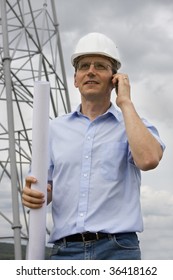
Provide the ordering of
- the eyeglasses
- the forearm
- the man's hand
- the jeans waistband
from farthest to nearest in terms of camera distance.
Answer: the eyeglasses → the man's hand → the jeans waistband → the forearm

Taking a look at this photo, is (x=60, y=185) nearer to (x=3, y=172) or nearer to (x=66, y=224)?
(x=66, y=224)

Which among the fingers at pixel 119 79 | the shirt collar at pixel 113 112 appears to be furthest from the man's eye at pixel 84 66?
the shirt collar at pixel 113 112

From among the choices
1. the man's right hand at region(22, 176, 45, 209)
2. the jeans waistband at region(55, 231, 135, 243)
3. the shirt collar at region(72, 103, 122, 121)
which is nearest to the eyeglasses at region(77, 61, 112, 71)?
the shirt collar at region(72, 103, 122, 121)

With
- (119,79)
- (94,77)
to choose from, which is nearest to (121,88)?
(119,79)

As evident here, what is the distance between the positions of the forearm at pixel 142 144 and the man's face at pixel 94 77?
321 mm

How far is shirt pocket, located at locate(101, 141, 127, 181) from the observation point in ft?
11.1

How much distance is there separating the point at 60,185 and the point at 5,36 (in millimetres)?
6880

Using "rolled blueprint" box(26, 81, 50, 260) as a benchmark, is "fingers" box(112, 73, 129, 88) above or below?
above

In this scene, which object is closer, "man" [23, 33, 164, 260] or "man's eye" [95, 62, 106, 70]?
"man" [23, 33, 164, 260]

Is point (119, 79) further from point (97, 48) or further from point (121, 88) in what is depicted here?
point (97, 48)

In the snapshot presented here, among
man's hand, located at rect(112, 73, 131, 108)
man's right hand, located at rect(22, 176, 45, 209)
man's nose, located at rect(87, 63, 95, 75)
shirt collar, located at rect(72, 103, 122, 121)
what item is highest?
man's nose, located at rect(87, 63, 95, 75)

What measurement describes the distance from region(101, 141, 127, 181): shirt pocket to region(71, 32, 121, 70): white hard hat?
1.81ft

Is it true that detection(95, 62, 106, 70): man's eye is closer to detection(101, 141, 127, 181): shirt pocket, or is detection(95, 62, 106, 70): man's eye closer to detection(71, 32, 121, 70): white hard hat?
detection(71, 32, 121, 70): white hard hat
